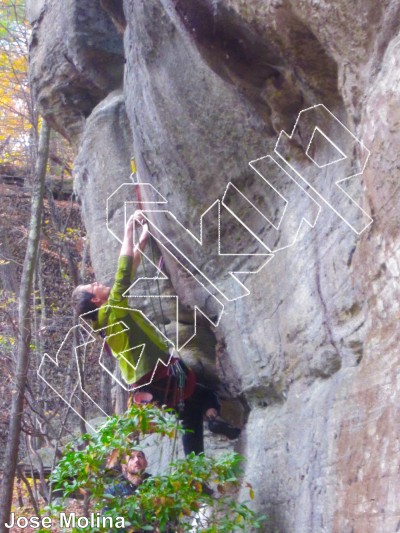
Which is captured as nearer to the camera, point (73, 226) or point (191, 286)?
→ point (191, 286)

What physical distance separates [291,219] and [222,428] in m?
2.36

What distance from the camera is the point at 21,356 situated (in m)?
8.35

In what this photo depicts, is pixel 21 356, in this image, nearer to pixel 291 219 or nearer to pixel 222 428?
pixel 222 428

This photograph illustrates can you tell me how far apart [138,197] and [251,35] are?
2892 millimetres

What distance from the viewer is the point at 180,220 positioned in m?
6.20

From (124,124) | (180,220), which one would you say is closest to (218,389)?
(180,220)

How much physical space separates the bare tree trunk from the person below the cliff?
2509 mm

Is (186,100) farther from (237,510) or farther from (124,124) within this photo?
(237,510)

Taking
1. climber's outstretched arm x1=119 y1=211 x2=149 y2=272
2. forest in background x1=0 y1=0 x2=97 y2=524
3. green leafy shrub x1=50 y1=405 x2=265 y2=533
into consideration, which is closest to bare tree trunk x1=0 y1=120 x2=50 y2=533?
forest in background x1=0 y1=0 x2=97 y2=524

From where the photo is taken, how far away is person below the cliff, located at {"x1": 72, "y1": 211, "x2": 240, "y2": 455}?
18.7 ft

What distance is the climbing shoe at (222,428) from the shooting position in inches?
257

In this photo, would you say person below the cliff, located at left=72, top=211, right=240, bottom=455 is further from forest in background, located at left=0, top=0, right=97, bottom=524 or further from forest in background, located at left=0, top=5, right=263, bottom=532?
forest in background, located at left=0, top=0, right=97, bottom=524

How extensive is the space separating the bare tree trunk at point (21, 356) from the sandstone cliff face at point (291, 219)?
2047mm

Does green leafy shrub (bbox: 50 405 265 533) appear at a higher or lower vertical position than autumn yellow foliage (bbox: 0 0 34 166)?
lower
